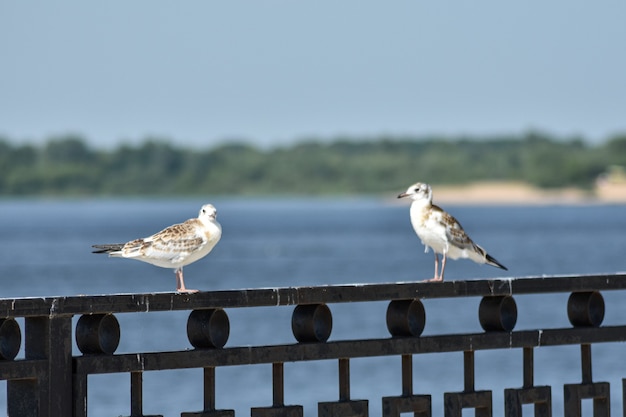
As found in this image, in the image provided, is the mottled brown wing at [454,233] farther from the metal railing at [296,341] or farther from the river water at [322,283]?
the river water at [322,283]

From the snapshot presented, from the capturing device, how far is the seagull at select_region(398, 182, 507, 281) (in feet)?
22.9

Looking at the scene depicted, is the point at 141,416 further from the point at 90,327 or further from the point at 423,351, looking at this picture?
the point at 423,351

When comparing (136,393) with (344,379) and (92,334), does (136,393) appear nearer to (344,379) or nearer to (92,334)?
(92,334)

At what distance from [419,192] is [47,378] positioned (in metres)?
3.18

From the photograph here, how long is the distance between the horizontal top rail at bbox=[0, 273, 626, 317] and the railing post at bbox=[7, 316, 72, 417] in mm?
60

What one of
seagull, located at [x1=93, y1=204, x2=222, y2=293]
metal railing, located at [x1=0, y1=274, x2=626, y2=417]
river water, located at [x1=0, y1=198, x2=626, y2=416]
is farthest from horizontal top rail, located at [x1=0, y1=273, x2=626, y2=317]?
river water, located at [x1=0, y1=198, x2=626, y2=416]

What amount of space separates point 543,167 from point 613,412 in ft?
570

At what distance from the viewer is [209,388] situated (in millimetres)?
4508

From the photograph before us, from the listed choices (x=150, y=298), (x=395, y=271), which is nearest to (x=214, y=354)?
(x=150, y=298)

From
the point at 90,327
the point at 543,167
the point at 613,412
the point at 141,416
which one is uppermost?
the point at 543,167

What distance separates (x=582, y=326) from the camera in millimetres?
5301

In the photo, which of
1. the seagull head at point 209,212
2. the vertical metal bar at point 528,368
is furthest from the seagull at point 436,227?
the vertical metal bar at point 528,368

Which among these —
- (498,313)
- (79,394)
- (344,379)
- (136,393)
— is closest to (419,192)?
(498,313)

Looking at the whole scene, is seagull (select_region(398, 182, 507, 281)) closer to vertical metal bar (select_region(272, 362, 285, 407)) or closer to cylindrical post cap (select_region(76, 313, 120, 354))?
vertical metal bar (select_region(272, 362, 285, 407))
